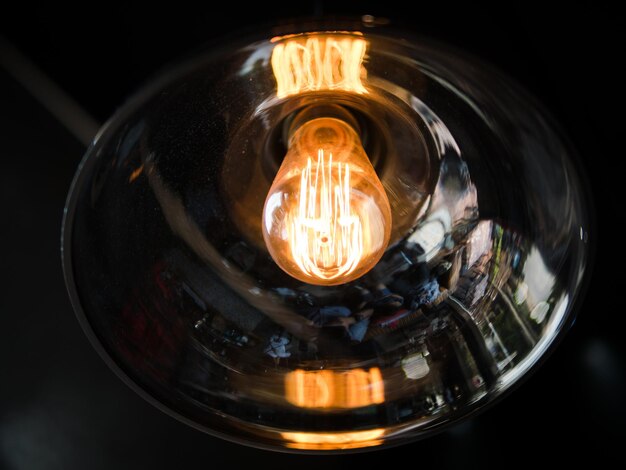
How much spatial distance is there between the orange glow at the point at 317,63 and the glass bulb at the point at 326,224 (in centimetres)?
11

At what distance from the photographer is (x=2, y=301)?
963 millimetres

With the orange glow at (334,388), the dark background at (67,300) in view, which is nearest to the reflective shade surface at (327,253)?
the orange glow at (334,388)

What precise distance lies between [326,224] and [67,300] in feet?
1.86

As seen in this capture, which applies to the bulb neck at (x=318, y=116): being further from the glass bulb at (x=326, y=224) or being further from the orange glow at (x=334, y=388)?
the orange glow at (x=334, y=388)

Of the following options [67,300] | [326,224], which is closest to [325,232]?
[326,224]

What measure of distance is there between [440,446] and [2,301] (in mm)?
672

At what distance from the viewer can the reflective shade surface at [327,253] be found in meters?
0.40

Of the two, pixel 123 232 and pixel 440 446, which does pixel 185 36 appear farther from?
pixel 440 446

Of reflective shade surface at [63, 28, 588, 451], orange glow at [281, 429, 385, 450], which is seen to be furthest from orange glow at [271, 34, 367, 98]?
orange glow at [281, 429, 385, 450]

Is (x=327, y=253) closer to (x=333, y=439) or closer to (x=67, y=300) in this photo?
(x=333, y=439)

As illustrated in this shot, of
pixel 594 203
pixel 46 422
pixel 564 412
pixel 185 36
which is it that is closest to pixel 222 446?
pixel 46 422

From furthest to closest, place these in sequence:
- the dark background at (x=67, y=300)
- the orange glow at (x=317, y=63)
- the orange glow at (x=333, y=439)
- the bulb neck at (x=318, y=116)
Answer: the dark background at (x=67, y=300)
the bulb neck at (x=318, y=116)
the orange glow at (x=333, y=439)
the orange glow at (x=317, y=63)

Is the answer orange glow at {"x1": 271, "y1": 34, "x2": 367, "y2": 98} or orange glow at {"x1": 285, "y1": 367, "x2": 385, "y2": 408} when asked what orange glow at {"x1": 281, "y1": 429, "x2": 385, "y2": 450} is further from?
orange glow at {"x1": 271, "y1": 34, "x2": 367, "y2": 98}

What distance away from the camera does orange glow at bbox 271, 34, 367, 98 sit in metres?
0.35
